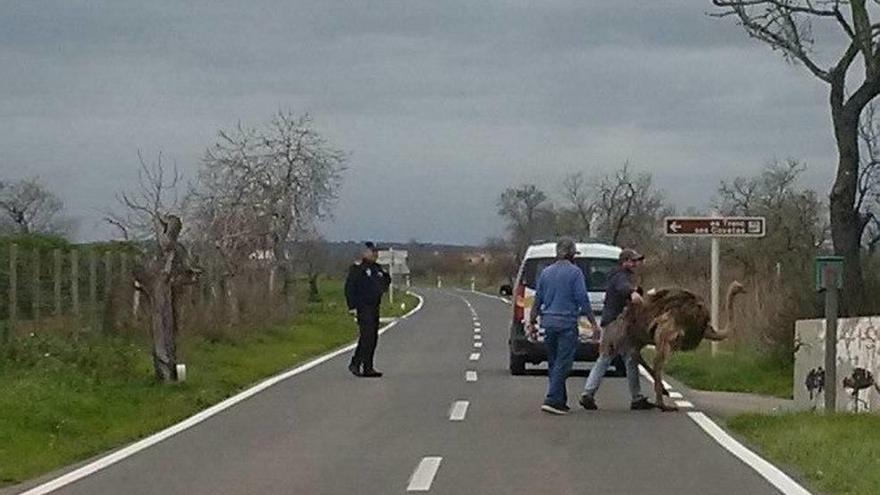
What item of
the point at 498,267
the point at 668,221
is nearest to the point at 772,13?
the point at 668,221

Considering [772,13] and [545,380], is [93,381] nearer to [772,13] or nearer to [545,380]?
[545,380]

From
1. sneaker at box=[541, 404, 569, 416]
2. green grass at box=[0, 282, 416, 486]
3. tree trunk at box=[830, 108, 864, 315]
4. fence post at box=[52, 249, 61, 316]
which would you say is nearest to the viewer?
green grass at box=[0, 282, 416, 486]

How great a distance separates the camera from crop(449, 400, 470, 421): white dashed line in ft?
60.5

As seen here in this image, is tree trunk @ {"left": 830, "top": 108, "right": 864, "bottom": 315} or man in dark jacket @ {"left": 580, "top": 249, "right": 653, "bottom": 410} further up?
tree trunk @ {"left": 830, "top": 108, "right": 864, "bottom": 315}

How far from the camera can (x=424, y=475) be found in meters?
13.1

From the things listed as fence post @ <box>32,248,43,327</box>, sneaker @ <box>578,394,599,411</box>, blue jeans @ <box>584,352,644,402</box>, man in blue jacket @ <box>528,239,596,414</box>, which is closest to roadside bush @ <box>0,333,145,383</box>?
fence post @ <box>32,248,43,327</box>

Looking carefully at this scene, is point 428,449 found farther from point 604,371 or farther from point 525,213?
point 525,213

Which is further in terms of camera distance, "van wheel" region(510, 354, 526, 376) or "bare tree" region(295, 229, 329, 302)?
"bare tree" region(295, 229, 329, 302)

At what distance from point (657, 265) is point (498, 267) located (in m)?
75.6

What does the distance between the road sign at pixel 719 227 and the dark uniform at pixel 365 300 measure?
6.86 metres

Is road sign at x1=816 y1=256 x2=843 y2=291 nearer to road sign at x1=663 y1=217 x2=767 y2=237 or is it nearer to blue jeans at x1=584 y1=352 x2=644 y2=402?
blue jeans at x1=584 y1=352 x2=644 y2=402

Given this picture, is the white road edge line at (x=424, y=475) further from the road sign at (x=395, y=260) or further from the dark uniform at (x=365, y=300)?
the road sign at (x=395, y=260)

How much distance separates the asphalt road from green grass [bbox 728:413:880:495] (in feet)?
1.64

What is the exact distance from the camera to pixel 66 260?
27.6 metres
